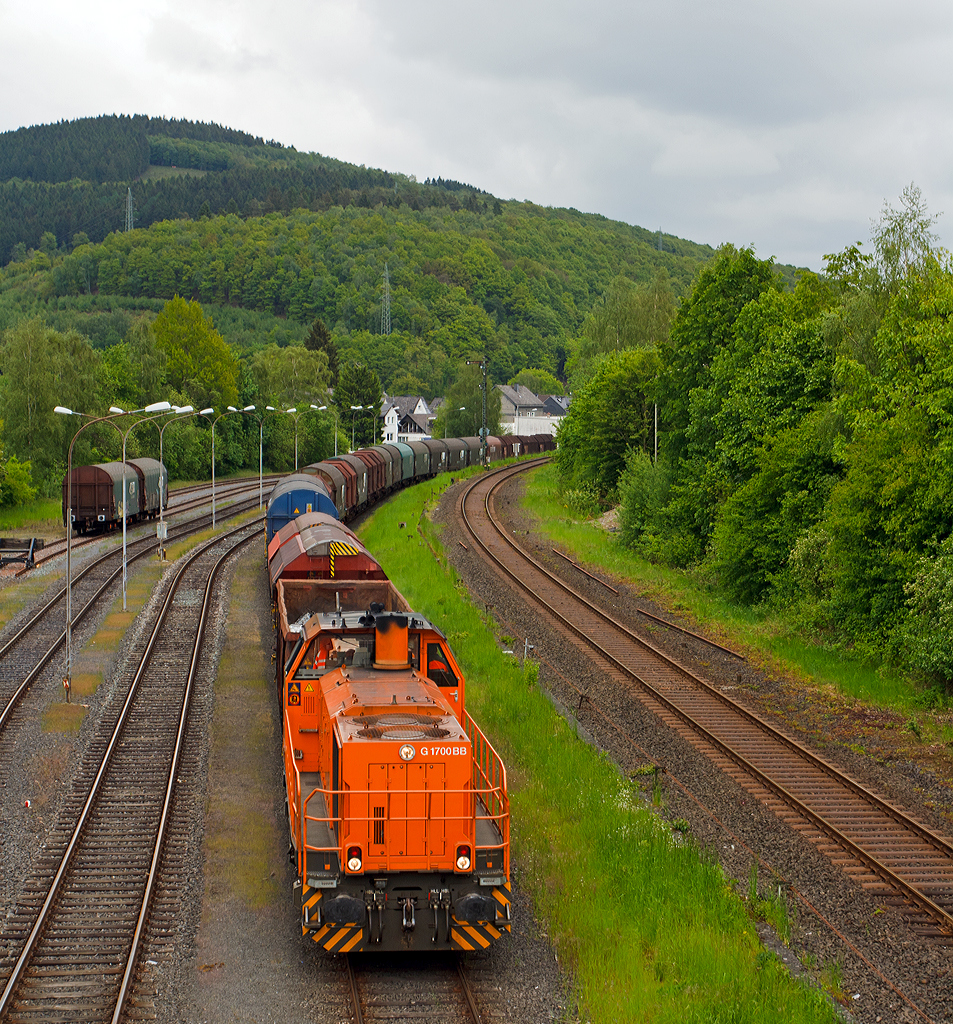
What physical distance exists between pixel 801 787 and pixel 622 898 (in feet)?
19.6

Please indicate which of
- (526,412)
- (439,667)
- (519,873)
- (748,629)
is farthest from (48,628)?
(526,412)

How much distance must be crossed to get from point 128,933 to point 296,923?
7.35ft

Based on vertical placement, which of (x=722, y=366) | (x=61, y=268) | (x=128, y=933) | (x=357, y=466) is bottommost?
(x=128, y=933)

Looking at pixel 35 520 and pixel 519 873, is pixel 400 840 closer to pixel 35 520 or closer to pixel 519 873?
pixel 519 873

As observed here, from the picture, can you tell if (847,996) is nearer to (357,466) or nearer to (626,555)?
(626,555)

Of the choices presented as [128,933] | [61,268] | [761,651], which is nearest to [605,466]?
[761,651]

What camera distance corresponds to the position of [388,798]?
12.0 meters

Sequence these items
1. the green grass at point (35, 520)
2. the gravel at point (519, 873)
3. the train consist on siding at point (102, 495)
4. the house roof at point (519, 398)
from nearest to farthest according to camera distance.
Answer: the gravel at point (519, 873) < the train consist on siding at point (102, 495) < the green grass at point (35, 520) < the house roof at point (519, 398)

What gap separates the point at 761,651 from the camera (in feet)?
91.9

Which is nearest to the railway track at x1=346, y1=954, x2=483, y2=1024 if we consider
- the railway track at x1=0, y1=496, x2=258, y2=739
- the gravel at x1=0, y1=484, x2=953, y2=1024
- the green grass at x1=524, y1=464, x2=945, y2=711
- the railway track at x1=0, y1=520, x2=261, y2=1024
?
the gravel at x1=0, y1=484, x2=953, y2=1024

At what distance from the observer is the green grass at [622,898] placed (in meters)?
11.0

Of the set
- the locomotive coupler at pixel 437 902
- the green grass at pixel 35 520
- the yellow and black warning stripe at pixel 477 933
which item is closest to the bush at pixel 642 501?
the green grass at pixel 35 520

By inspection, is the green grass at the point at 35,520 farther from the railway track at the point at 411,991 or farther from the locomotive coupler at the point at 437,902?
the locomotive coupler at the point at 437,902

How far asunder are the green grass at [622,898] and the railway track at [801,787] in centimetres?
236
